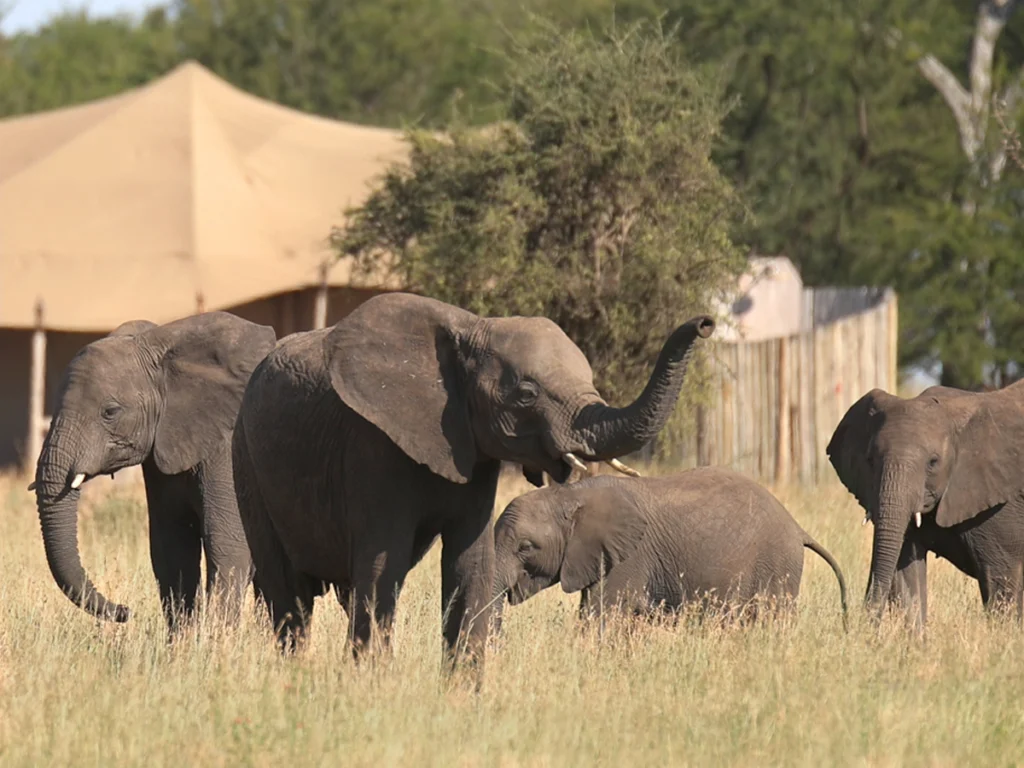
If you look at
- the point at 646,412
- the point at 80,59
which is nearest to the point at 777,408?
the point at 646,412

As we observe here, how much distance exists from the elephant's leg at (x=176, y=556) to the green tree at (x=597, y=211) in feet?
27.2

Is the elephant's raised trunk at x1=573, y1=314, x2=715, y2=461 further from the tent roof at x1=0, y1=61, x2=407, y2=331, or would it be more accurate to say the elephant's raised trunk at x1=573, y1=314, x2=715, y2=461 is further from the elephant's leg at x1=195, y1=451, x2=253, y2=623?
the tent roof at x1=0, y1=61, x2=407, y2=331

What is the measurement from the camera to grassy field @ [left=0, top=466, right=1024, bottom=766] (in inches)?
276

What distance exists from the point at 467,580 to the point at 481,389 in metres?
0.92

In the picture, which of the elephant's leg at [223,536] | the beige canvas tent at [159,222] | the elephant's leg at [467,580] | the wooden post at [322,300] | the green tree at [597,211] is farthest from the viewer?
the beige canvas tent at [159,222]

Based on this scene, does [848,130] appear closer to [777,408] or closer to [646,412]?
[777,408]

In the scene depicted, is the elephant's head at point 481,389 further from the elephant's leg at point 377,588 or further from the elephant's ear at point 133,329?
the elephant's ear at point 133,329

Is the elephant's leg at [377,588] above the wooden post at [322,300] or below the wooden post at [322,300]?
below

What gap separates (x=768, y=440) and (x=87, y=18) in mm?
37115

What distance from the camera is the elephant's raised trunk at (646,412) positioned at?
681 cm

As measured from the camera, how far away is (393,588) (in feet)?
25.9

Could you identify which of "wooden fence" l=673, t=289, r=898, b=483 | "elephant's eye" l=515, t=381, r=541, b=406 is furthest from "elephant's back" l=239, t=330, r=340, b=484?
"wooden fence" l=673, t=289, r=898, b=483

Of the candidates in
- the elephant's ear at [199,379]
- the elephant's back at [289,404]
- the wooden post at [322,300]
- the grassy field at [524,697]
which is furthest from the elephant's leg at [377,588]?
the wooden post at [322,300]

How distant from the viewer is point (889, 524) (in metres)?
10.8
